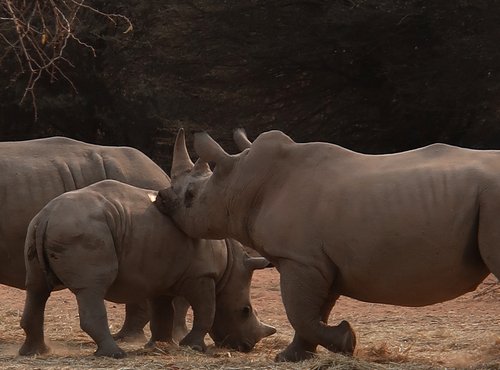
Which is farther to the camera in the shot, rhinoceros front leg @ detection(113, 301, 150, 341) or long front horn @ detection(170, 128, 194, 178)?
rhinoceros front leg @ detection(113, 301, 150, 341)

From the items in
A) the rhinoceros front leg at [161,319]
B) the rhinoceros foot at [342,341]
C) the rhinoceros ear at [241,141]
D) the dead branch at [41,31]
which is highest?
the dead branch at [41,31]

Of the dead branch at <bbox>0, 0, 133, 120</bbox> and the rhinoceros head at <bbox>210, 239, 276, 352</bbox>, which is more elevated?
the dead branch at <bbox>0, 0, 133, 120</bbox>

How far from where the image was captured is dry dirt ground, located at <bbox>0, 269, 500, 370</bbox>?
7.77m

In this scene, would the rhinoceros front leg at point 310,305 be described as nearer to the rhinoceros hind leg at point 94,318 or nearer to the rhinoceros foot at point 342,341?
the rhinoceros foot at point 342,341

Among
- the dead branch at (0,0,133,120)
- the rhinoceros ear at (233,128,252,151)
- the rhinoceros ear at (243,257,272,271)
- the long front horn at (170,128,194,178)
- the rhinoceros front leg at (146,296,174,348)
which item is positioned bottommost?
the rhinoceros front leg at (146,296,174,348)

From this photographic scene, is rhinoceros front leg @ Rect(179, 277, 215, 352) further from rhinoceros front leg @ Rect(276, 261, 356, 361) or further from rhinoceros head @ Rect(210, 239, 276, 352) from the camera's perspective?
rhinoceros front leg @ Rect(276, 261, 356, 361)

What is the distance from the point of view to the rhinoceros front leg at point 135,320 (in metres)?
9.94

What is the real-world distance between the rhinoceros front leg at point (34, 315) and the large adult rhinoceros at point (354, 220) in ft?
3.95

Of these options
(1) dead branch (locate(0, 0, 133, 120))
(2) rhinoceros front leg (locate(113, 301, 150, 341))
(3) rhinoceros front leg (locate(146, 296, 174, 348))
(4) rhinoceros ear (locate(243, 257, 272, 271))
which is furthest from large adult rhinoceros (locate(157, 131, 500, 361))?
(2) rhinoceros front leg (locate(113, 301, 150, 341))

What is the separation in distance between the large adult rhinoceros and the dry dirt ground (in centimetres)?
40

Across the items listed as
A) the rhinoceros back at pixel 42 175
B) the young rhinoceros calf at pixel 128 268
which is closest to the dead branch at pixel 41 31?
the rhinoceros back at pixel 42 175

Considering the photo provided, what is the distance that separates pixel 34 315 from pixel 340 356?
2230mm

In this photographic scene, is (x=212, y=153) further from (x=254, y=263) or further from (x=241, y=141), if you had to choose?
(x=254, y=263)

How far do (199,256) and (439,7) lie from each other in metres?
7.07
